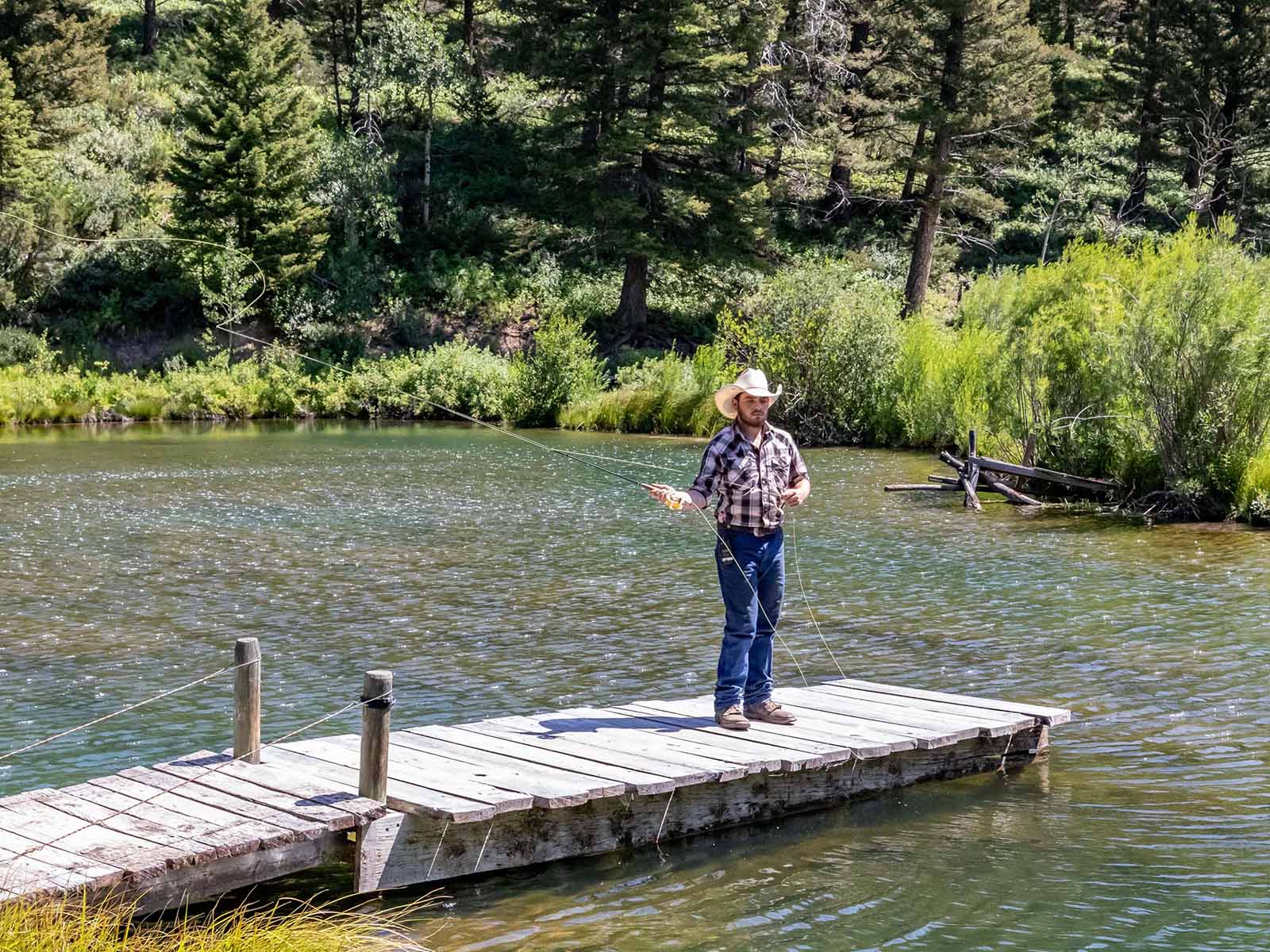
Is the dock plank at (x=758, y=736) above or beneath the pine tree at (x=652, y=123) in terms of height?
beneath

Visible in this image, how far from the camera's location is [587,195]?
45.2 m

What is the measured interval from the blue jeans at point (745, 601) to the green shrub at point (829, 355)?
2474cm

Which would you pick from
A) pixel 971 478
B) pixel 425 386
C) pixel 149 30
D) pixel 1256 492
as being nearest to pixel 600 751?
pixel 1256 492

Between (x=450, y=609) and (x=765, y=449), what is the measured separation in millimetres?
6824

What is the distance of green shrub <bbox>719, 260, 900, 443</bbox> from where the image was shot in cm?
3297

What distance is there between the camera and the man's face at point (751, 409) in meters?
8.46

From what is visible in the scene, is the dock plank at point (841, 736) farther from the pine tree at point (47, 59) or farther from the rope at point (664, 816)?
the pine tree at point (47, 59)

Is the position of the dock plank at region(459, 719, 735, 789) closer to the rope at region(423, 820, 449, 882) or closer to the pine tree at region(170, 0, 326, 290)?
the rope at region(423, 820, 449, 882)

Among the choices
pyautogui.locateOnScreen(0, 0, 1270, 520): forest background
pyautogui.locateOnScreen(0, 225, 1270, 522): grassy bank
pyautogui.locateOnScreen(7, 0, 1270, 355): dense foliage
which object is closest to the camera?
pyautogui.locateOnScreen(0, 225, 1270, 522): grassy bank

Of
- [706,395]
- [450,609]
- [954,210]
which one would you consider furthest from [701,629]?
[954,210]

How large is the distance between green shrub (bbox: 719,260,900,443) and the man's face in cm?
2488

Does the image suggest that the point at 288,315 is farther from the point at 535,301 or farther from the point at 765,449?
the point at 765,449

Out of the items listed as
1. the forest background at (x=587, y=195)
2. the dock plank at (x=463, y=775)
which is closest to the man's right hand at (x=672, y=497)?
the dock plank at (x=463, y=775)

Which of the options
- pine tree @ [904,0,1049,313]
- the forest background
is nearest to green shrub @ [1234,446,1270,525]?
the forest background
